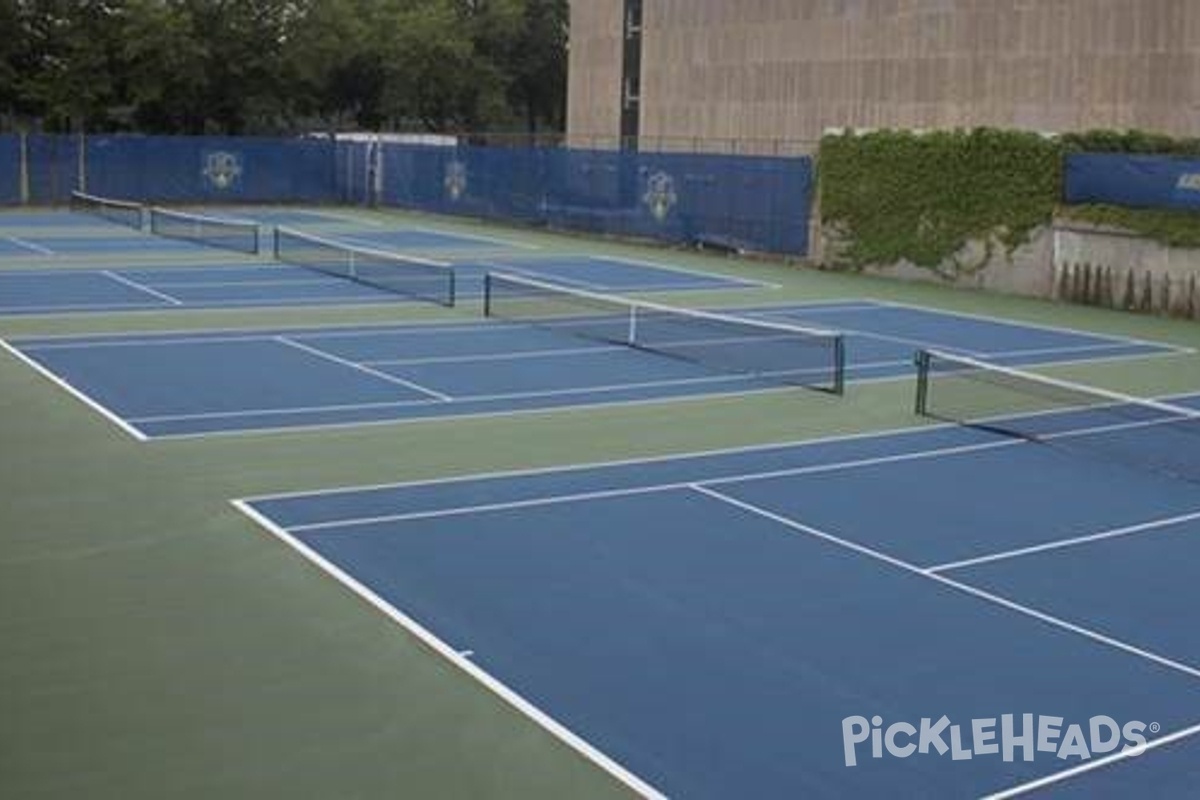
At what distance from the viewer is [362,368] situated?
58.0 feet

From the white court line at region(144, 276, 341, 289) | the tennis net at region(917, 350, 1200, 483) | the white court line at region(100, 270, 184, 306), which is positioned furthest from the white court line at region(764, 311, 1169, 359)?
the white court line at region(100, 270, 184, 306)

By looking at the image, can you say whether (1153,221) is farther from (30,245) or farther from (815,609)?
(30,245)

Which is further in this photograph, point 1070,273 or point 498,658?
point 1070,273

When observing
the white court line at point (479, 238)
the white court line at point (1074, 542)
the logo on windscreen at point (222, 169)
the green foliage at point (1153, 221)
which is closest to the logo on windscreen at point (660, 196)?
the white court line at point (479, 238)

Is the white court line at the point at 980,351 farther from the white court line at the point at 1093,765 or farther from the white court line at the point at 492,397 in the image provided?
the white court line at the point at 1093,765

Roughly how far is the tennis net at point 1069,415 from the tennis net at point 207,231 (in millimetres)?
18423

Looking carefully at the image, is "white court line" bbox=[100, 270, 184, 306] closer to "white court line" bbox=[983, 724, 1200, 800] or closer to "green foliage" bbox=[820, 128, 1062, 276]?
"green foliage" bbox=[820, 128, 1062, 276]

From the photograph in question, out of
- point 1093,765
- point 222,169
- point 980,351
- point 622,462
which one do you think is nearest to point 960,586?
point 1093,765

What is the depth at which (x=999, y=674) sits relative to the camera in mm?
7992

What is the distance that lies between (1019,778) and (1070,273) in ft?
75.7

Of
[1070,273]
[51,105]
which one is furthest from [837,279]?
[51,105]

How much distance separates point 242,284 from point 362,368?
363 inches

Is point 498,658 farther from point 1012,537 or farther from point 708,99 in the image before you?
point 708,99

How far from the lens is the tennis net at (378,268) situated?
25609mm
